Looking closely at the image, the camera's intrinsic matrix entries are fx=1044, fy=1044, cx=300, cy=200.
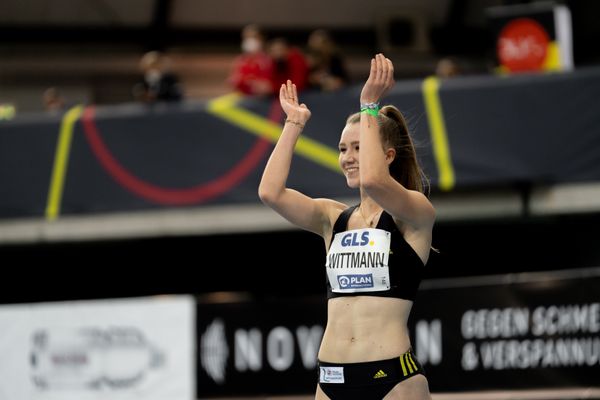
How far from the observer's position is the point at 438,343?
9.37 metres

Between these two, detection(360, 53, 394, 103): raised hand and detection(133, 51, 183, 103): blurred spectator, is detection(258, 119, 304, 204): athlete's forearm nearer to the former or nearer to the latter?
detection(360, 53, 394, 103): raised hand

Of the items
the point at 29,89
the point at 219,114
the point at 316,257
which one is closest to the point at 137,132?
the point at 219,114

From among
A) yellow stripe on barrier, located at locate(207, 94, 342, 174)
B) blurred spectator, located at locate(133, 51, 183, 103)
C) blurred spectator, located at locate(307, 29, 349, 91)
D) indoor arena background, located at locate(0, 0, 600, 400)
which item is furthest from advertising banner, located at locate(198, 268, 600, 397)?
blurred spectator, located at locate(133, 51, 183, 103)

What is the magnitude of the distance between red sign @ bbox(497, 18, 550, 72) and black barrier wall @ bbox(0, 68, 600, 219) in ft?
1.58

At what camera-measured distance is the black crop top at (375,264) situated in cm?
430

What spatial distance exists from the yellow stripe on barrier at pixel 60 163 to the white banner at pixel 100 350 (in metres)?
1.50

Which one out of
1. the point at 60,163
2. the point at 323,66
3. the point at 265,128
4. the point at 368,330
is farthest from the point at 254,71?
the point at 368,330

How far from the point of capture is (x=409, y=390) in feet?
14.0

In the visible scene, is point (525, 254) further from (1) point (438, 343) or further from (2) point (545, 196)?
(1) point (438, 343)

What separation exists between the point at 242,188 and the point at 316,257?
187 cm

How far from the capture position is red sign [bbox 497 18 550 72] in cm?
1064

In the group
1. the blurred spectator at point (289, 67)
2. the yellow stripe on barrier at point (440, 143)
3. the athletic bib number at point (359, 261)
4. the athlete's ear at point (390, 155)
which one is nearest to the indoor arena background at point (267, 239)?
the yellow stripe on barrier at point (440, 143)

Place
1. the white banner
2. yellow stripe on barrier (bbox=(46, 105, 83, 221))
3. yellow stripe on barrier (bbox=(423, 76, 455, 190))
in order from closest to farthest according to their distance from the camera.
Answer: the white banner
yellow stripe on barrier (bbox=(423, 76, 455, 190))
yellow stripe on barrier (bbox=(46, 105, 83, 221))

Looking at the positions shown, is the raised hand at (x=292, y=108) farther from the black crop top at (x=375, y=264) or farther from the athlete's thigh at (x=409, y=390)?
the athlete's thigh at (x=409, y=390)
